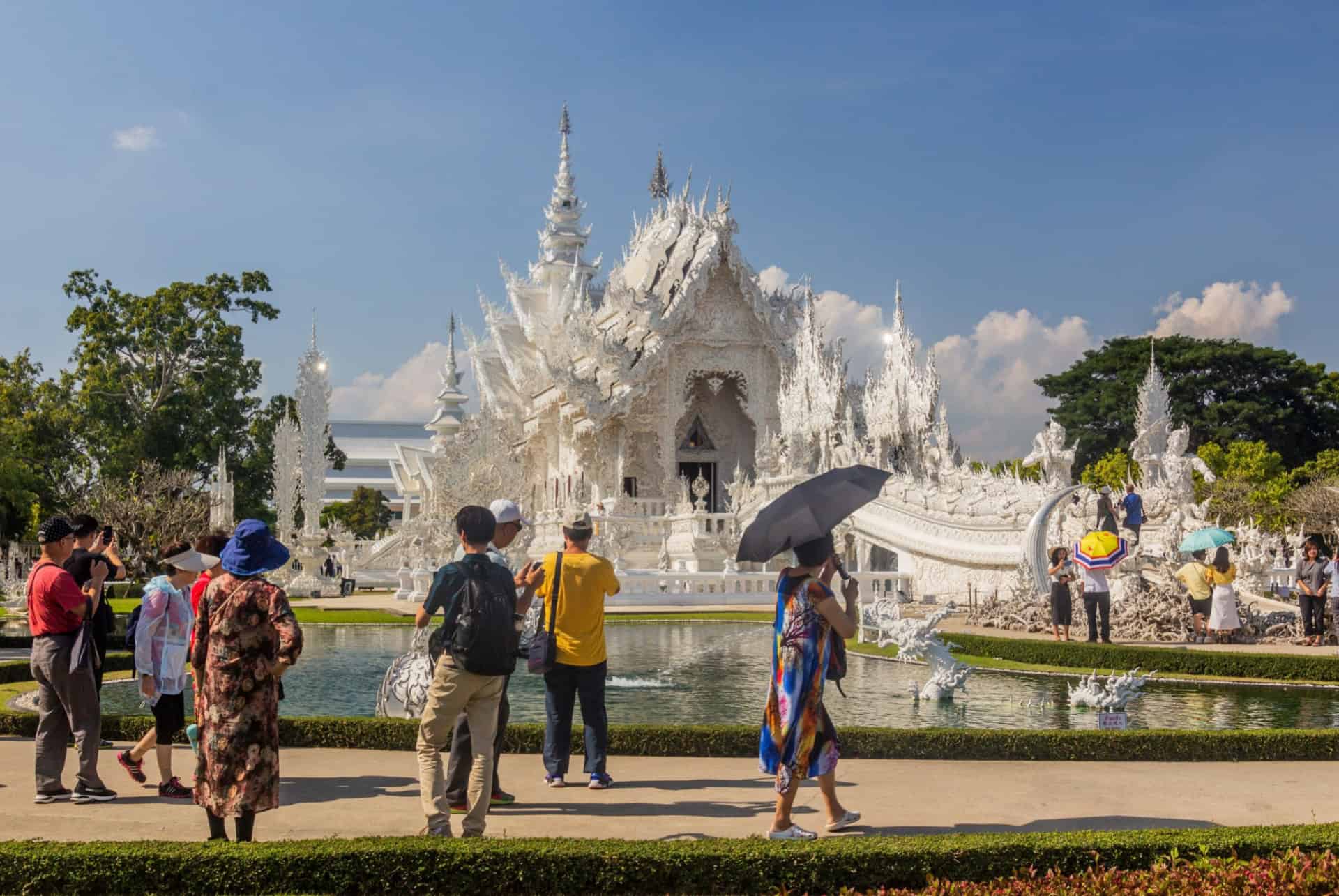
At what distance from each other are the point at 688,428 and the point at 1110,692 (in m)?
28.2

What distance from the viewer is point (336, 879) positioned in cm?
457

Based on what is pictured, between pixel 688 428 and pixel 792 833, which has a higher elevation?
pixel 688 428

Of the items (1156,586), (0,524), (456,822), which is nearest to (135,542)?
(0,524)

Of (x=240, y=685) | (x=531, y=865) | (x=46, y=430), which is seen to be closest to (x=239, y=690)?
(x=240, y=685)

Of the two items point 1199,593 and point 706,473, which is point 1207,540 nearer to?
point 1199,593

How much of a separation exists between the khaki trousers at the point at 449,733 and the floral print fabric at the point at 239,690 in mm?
640

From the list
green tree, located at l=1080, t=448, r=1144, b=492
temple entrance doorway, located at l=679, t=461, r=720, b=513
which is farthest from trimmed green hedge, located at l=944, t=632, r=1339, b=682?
green tree, located at l=1080, t=448, r=1144, b=492

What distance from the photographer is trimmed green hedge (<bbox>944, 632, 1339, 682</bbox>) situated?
1149cm

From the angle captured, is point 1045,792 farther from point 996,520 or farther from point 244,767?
point 996,520

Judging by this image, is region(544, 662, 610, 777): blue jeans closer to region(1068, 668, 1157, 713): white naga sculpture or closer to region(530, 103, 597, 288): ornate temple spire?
region(1068, 668, 1157, 713): white naga sculpture

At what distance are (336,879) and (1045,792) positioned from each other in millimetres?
3683

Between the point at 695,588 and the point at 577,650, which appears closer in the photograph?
the point at 577,650

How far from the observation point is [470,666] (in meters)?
5.19

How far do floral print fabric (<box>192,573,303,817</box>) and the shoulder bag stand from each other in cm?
150
